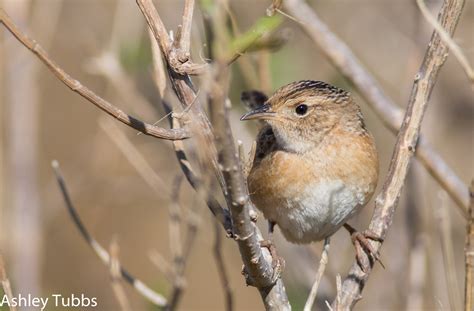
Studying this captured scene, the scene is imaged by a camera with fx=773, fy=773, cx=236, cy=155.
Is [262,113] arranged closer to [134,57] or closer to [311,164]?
[311,164]

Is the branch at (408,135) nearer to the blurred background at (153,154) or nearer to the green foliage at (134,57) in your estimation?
the blurred background at (153,154)

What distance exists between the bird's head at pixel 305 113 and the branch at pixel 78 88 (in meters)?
1.23

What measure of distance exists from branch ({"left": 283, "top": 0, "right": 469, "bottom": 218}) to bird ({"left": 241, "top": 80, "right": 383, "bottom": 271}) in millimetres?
148

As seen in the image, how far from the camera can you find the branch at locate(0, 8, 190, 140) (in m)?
2.05

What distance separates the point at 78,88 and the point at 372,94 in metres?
2.00

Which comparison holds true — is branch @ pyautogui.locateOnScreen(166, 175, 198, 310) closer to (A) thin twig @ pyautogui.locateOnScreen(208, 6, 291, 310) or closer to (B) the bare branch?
(A) thin twig @ pyautogui.locateOnScreen(208, 6, 291, 310)

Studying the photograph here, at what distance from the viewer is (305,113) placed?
11.9ft

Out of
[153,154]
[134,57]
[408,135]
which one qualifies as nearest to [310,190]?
[408,135]

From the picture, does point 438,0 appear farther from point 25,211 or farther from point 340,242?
point 25,211

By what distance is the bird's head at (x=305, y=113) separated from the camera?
352cm

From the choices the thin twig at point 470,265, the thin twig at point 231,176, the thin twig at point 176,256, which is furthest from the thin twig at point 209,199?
the thin twig at point 470,265

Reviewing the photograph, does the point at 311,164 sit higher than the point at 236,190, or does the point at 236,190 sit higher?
the point at 311,164

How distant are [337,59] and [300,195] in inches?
33.2

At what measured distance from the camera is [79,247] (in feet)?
23.2
